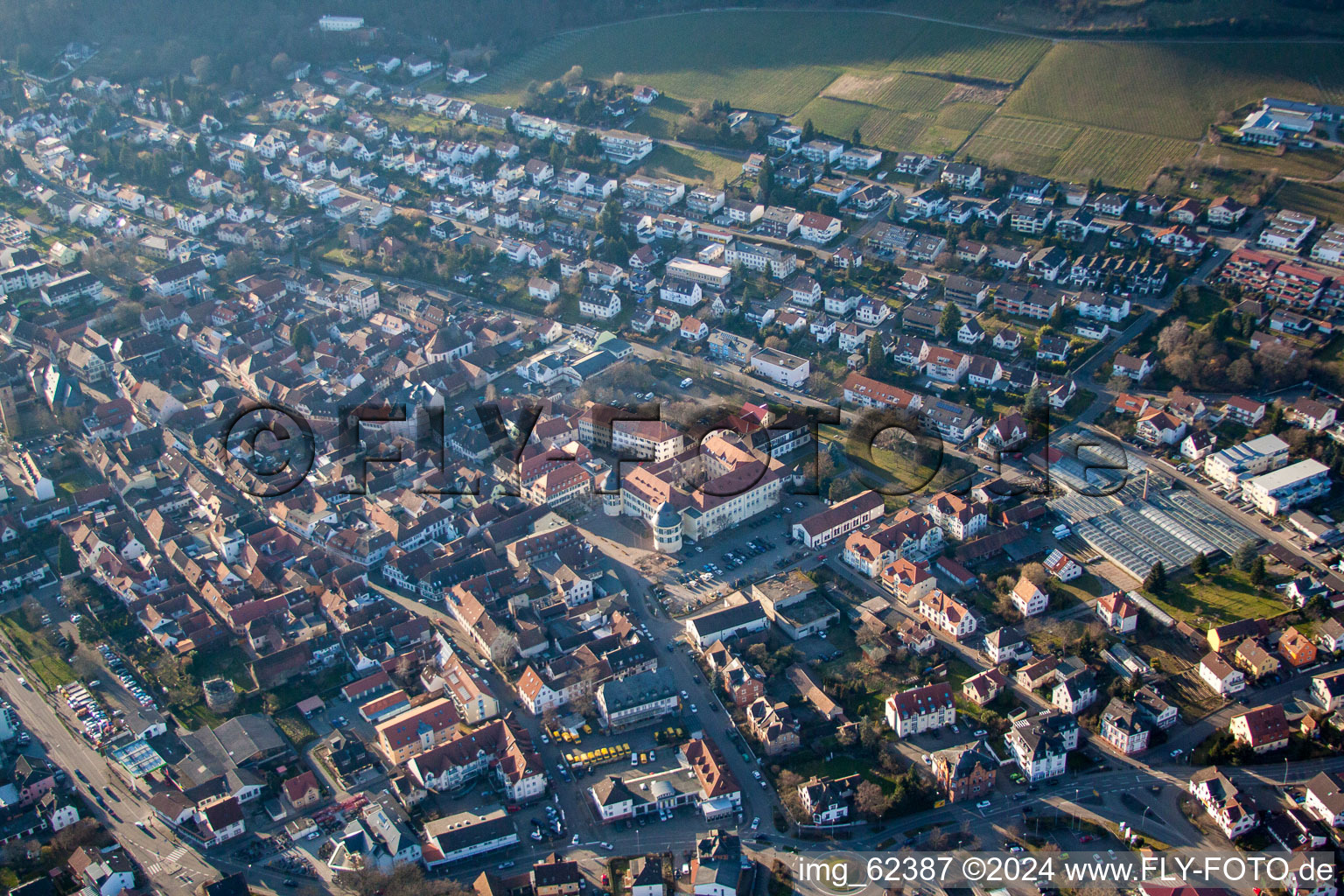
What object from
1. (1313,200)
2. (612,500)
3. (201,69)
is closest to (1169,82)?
(1313,200)

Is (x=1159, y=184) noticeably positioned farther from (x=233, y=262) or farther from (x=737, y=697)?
(x=233, y=262)

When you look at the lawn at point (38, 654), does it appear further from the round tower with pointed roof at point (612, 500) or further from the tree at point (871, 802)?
the tree at point (871, 802)

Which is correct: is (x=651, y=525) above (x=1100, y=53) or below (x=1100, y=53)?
below

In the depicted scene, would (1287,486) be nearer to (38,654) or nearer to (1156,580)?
(1156,580)

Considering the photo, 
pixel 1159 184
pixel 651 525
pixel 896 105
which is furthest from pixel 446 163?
pixel 1159 184

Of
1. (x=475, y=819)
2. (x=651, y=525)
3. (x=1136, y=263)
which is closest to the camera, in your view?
(x=475, y=819)

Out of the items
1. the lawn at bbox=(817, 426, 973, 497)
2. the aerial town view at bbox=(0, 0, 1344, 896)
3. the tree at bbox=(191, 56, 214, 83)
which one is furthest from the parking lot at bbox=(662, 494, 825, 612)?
the tree at bbox=(191, 56, 214, 83)
